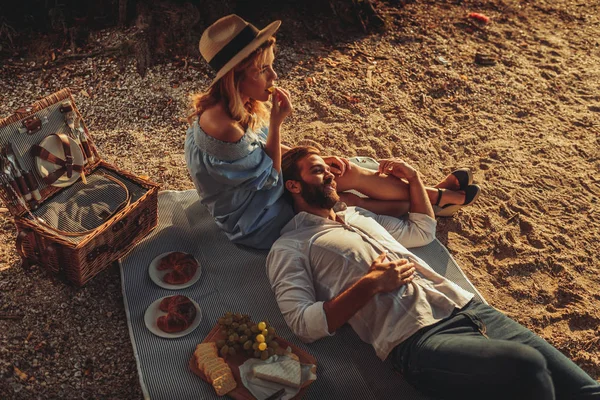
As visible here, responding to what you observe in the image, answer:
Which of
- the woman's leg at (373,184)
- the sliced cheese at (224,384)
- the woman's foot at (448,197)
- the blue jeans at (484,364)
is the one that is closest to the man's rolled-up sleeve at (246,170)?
the woman's leg at (373,184)

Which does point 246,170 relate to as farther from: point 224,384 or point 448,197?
point 448,197

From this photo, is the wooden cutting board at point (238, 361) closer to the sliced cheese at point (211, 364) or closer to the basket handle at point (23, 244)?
the sliced cheese at point (211, 364)

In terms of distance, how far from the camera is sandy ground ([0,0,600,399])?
4.04 meters

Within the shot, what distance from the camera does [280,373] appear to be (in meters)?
3.56

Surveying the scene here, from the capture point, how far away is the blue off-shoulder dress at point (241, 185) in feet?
13.7

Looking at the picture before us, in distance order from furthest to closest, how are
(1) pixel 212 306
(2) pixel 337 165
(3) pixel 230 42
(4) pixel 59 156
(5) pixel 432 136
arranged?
(5) pixel 432 136 < (2) pixel 337 165 < (4) pixel 59 156 < (1) pixel 212 306 < (3) pixel 230 42

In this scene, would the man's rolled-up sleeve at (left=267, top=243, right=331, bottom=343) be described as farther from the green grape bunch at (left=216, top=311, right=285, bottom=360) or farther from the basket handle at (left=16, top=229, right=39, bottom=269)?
the basket handle at (left=16, top=229, right=39, bottom=269)

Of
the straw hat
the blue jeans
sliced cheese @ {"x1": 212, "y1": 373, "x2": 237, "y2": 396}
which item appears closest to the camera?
the blue jeans

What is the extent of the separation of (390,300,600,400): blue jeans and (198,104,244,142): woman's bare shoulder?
1831 millimetres

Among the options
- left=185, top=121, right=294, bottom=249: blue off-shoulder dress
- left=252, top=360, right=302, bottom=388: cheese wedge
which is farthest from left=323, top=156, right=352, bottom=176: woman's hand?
left=252, top=360, right=302, bottom=388: cheese wedge

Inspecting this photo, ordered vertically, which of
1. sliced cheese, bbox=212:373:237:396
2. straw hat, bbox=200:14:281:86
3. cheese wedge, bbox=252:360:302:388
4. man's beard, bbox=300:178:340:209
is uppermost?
straw hat, bbox=200:14:281:86

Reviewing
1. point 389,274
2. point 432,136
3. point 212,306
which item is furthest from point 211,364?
point 432,136

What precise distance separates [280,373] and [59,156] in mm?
2383

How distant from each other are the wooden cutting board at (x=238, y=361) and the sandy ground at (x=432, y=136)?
479mm
